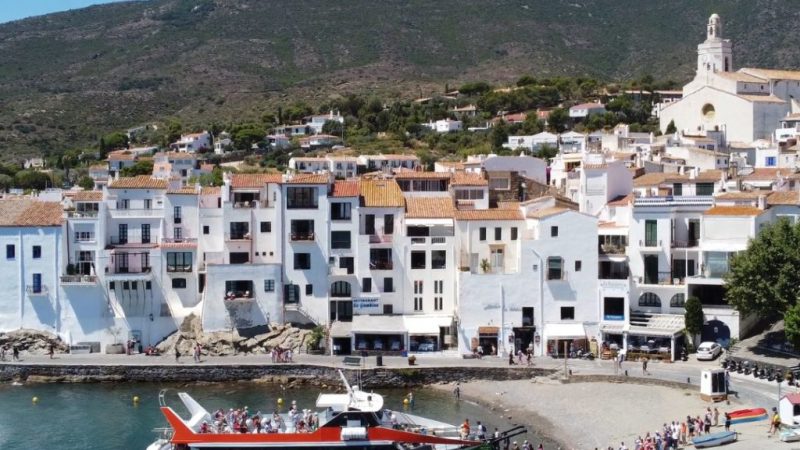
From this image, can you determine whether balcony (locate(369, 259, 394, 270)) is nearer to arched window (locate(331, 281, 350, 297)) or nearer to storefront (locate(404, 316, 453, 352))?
arched window (locate(331, 281, 350, 297))

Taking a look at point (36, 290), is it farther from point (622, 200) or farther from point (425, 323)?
point (622, 200)

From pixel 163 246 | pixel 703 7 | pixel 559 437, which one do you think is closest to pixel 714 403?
pixel 559 437

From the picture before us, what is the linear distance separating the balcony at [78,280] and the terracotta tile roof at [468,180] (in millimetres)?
20359

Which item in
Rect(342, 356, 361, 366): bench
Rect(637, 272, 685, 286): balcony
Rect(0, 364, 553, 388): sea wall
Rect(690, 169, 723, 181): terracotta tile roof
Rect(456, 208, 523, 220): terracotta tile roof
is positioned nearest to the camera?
Rect(0, 364, 553, 388): sea wall

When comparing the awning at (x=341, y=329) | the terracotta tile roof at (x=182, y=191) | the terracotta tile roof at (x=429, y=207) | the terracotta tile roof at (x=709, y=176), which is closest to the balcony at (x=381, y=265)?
the terracotta tile roof at (x=429, y=207)

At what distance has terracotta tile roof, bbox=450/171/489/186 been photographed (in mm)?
58625

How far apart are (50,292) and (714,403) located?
112ft

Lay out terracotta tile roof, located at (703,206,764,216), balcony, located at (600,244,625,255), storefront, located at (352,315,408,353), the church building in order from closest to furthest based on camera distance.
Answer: terracotta tile roof, located at (703,206,764,216) → storefront, located at (352,315,408,353) → balcony, located at (600,244,625,255) → the church building

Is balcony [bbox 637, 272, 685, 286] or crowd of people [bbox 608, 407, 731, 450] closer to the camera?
crowd of people [bbox 608, 407, 731, 450]

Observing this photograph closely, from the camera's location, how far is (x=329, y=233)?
54562mm

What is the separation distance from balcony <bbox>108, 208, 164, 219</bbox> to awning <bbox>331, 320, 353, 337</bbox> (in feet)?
38.2

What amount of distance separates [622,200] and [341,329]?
55.2 feet

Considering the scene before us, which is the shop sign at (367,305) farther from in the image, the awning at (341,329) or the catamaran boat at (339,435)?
the catamaran boat at (339,435)

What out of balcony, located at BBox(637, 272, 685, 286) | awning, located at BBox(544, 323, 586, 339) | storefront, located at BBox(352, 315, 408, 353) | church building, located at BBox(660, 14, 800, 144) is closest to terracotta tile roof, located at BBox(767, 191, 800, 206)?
balcony, located at BBox(637, 272, 685, 286)
